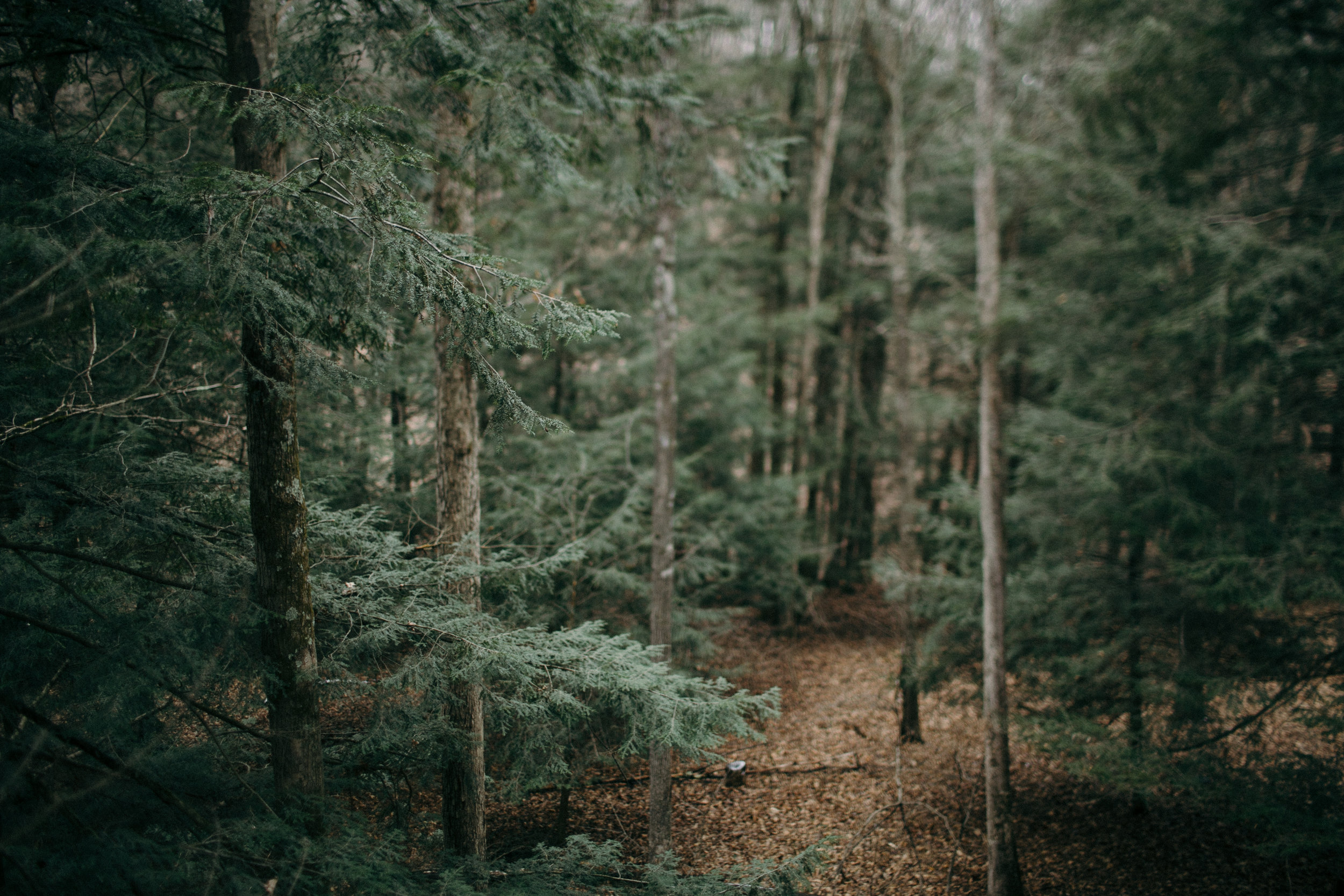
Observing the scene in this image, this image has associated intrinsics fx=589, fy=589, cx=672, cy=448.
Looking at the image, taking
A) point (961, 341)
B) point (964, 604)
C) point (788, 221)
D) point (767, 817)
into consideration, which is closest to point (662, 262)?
point (961, 341)

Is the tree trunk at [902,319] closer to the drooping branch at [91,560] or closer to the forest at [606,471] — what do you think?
the forest at [606,471]

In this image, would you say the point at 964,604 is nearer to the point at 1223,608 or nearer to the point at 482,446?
the point at 1223,608

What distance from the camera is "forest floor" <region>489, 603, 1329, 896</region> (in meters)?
7.15

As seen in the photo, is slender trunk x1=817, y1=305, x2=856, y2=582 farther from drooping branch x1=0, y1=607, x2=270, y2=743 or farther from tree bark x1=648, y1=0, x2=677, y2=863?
drooping branch x1=0, y1=607, x2=270, y2=743

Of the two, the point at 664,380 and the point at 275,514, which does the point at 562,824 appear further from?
the point at 664,380

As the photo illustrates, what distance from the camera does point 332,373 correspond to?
389cm

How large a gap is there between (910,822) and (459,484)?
7.57m

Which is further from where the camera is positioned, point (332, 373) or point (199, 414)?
point (199, 414)

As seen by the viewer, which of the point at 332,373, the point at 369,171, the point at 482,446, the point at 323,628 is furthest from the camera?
the point at 482,446

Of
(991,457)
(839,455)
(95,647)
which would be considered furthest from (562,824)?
(839,455)

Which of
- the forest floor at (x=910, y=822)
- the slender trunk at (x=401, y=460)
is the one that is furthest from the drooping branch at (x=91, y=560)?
the forest floor at (x=910, y=822)

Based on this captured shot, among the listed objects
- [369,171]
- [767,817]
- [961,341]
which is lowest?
[767,817]

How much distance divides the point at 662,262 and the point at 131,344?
16.9ft

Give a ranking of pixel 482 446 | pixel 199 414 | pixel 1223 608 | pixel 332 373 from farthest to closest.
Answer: pixel 482 446 → pixel 1223 608 → pixel 199 414 → pixel 332 373
